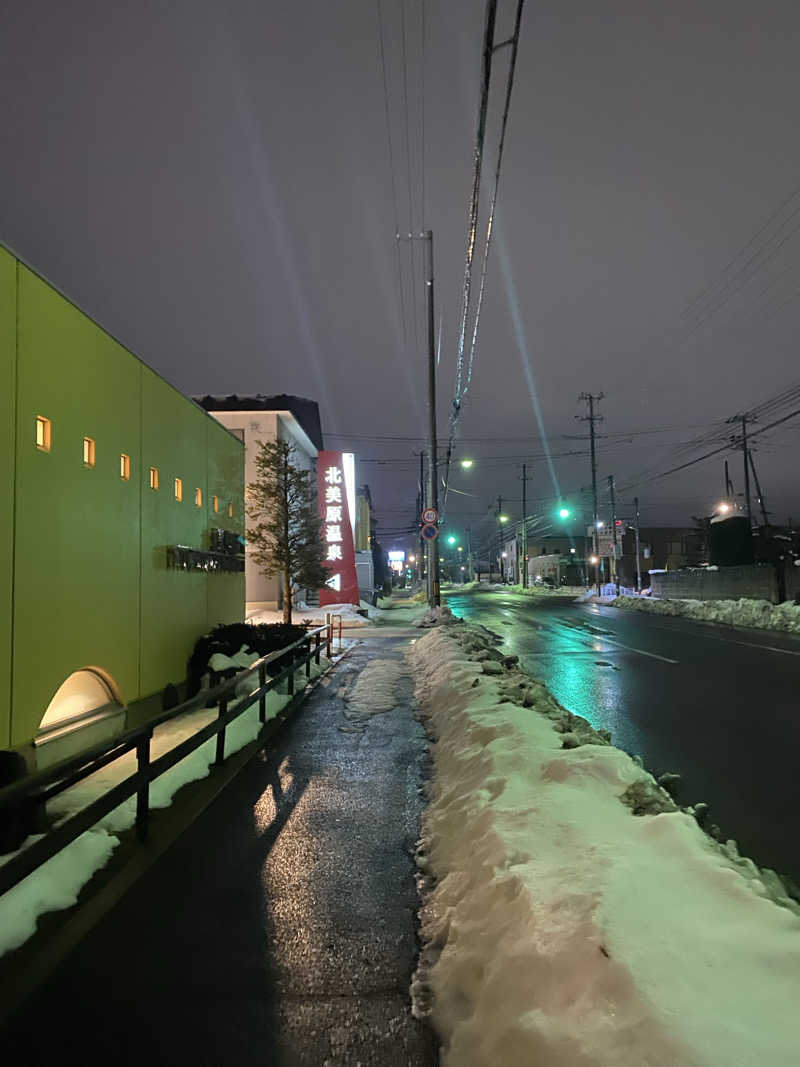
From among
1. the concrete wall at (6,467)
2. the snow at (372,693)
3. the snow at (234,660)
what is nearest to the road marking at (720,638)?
the snow at (372,693)

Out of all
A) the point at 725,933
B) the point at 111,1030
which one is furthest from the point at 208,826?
the point at 725,933

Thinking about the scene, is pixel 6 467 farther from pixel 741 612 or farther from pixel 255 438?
pixel 741 612

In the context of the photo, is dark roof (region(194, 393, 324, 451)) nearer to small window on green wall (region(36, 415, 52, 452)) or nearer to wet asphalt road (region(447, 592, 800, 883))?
wet asphalt road (region(447, 592, 800, 883))

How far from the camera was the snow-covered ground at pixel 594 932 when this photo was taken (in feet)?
6.89

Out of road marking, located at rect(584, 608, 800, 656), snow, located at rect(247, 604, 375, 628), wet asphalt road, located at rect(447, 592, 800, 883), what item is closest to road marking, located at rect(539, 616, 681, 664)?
wet asphalt road, located at rect(447, 592, 800, 883)

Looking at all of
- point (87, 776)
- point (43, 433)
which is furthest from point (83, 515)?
point (87, 776)

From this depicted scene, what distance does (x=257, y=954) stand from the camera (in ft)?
10.9

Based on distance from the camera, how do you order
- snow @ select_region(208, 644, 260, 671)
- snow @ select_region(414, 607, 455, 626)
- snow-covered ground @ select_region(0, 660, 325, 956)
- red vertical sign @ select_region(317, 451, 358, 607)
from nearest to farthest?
1. snow-covered ground @ select_region(0, 660, 325, 956)
2. snow @ select_region(208, 644, 260, 671)
3. snow @ select_region(414, 607, 455, 626)
4. red vertical sign @ select_region(317, 451, 358, 607)

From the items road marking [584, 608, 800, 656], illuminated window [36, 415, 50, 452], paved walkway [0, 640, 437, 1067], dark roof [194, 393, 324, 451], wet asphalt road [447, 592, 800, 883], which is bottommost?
paved walkway [0, 640, 437, 1067]

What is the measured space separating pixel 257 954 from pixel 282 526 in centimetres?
1788

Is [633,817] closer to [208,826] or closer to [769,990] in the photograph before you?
[769,990]

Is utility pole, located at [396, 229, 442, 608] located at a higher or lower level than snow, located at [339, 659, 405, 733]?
higher

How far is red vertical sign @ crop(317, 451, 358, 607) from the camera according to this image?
26.9 meters

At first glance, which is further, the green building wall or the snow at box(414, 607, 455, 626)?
the snow at box(414, 607, 455, 626)
